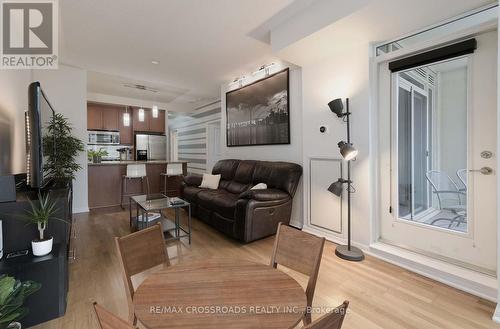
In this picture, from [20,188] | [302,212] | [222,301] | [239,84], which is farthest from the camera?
[239,84]

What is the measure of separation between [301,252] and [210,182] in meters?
3.40

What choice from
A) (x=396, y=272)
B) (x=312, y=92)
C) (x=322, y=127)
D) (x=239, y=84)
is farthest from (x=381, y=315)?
(x=239, y=84)

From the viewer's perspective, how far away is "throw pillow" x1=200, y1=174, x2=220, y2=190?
4.52 metres

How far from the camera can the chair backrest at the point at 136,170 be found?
511 centimetres

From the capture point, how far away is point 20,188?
231 centimetres

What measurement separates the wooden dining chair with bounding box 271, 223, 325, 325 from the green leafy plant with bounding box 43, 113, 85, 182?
11.6ft

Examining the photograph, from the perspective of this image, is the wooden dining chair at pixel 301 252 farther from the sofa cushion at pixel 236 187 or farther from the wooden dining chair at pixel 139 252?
the sofa cushion at pixel 236 187

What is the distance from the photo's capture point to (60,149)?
12.4 feet

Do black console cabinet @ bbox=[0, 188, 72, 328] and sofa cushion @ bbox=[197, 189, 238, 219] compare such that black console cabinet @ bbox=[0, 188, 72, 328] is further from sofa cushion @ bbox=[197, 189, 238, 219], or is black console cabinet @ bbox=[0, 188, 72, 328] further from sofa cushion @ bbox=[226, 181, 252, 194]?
sofa cushion @ bbox=[226, 181, 252, 194]

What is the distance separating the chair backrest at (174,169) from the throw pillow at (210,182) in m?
1.44

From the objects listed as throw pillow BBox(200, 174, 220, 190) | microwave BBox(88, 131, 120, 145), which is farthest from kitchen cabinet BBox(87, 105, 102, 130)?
throw pillow BBox(200, 174, 220, 190)

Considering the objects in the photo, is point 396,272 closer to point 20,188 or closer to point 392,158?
point 392,158

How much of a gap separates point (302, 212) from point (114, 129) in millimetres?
6148

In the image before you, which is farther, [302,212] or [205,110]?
[205,110]
